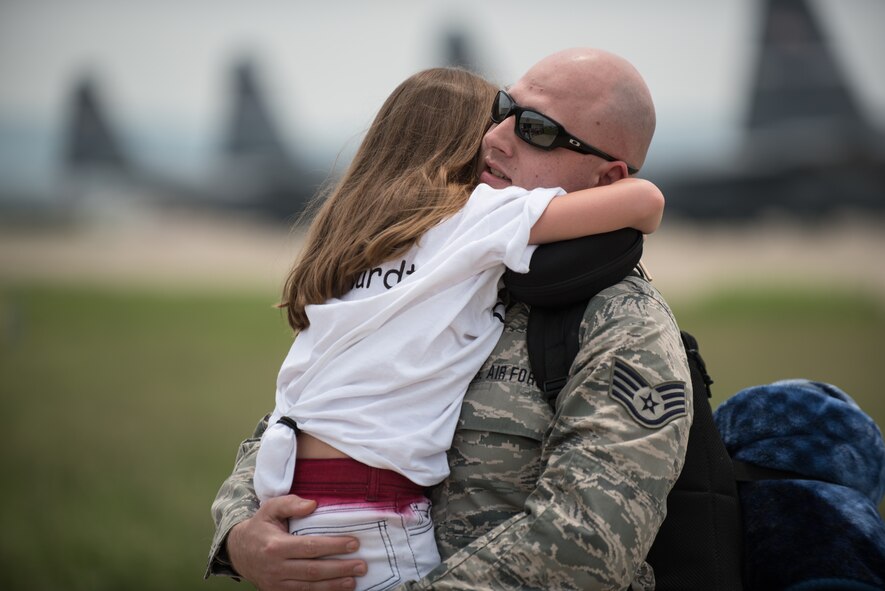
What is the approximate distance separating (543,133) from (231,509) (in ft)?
3.57

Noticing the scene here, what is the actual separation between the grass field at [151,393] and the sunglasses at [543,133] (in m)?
4.36

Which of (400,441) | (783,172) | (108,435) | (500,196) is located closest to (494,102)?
(500,196)

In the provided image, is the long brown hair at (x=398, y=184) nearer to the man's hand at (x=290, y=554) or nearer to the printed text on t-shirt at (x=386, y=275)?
the printed text on t-shirt at (x=386, y=275)

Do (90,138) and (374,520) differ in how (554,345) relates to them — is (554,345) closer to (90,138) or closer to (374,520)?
(374,520)

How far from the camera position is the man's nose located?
2.20 meters

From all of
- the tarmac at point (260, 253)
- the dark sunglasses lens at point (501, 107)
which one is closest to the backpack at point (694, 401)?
the dark sunglasses lens at point (501, 107)

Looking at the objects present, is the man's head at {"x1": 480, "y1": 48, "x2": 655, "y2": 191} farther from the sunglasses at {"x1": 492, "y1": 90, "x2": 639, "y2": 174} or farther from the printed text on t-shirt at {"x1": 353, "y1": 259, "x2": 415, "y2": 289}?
the printed text on t-shirt at {"x1": 353, "y1": 259, "x2": 415, "y2": 289}

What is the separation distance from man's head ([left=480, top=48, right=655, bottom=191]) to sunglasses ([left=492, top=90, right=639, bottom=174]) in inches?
0.4

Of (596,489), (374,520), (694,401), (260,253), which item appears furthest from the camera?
(260,253)

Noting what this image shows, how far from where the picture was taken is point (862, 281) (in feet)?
85.6

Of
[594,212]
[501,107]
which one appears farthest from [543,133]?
[594,212]

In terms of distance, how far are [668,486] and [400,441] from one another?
52cm

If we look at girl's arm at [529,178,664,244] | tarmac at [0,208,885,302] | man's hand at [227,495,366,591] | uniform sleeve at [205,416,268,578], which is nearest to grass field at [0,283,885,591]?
tarmac at [0,208,885,302]

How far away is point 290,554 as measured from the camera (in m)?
1.98
